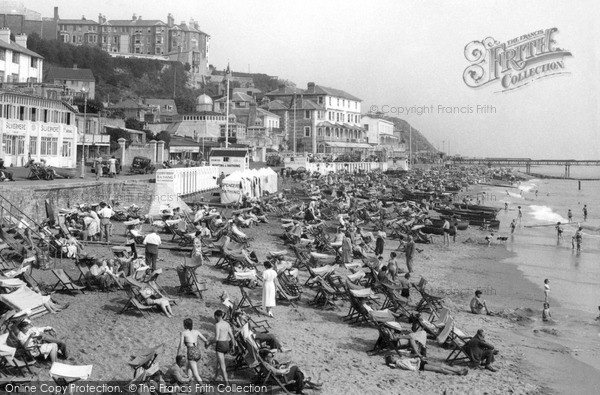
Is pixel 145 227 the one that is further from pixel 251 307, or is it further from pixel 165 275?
pixel 251 307

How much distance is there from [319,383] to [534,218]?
130 ft

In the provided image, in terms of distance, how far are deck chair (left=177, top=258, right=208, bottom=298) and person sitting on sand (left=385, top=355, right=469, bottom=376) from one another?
14.6 ft

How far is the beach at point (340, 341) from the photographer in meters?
9.16

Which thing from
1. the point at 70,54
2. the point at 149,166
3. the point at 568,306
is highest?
the point at 70,54

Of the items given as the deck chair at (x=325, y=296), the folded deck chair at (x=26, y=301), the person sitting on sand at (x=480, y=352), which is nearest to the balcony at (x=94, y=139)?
the deck chair at (x=325, y=296)

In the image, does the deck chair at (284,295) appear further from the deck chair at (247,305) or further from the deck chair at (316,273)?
the deck chair at (316,273)

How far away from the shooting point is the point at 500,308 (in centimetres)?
1564

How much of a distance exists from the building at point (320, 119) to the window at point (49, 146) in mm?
54678

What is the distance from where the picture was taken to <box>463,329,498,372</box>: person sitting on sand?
10422 millimetres

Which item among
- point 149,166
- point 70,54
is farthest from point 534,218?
point 70,54

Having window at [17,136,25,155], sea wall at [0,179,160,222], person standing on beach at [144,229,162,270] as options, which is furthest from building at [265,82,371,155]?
person standing on beach at [144,229,162,270]

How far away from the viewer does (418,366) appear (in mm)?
9961

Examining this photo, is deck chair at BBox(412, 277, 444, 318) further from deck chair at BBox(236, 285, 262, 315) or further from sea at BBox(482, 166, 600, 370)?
deck chair at BBox(236, 285, 262, 315)

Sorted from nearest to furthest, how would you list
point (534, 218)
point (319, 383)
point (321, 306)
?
point (319, 383) → point (321, 306) → point (534, 218)
